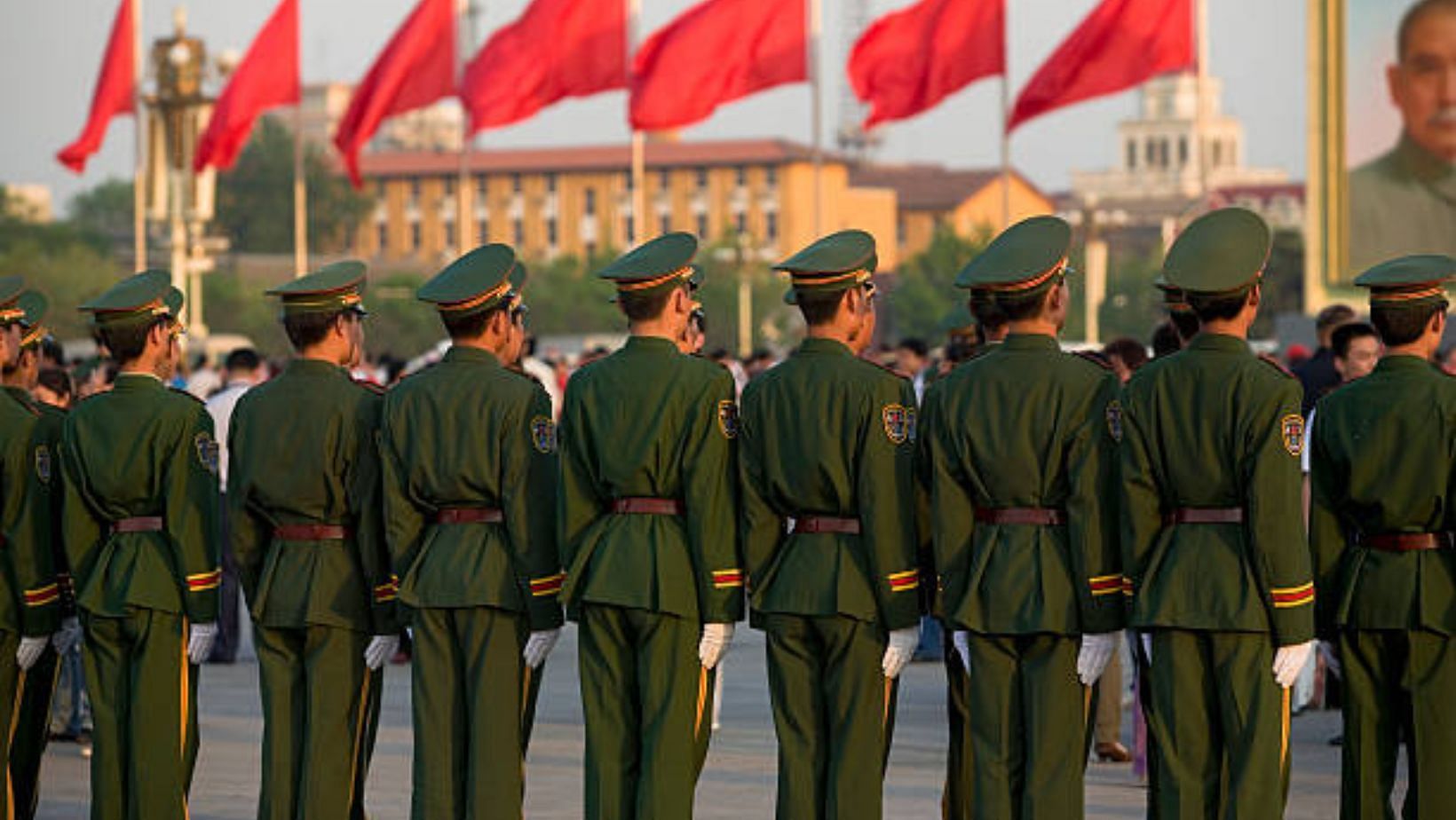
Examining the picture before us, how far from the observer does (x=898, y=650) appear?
8531mm

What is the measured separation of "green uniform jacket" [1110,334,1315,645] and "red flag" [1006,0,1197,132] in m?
19.0

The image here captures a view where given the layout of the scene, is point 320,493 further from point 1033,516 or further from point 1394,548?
point 1394,548

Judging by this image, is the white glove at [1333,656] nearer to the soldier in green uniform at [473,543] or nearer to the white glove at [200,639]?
the soldier in green uniform at [473,543]

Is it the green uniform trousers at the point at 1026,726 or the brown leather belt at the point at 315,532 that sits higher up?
the brown leather belt at the point at 315,532

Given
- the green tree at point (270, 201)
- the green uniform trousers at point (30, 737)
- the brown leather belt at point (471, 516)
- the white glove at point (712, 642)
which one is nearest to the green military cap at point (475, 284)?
the brown leather belt at point (471, 516)

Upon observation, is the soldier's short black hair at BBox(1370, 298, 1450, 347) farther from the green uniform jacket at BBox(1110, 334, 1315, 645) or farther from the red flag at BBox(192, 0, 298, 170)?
the red flag at BBox(192, 0, 298, 170)

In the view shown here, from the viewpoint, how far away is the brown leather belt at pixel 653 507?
871 cm

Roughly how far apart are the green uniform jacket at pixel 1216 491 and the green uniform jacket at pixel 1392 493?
27cm

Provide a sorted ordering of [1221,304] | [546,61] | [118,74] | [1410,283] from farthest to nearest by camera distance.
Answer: [118,74] → [546,61] → [1410,283] → [1221,304]

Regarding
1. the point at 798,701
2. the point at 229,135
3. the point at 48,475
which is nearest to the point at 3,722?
the point at 48,475

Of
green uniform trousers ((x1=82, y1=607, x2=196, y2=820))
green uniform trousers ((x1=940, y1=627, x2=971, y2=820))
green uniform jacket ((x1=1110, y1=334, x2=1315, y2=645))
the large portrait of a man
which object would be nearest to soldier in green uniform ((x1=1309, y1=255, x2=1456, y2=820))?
green uniform jacket ((x1=1110, y1=334, x2=1315, y2=645))

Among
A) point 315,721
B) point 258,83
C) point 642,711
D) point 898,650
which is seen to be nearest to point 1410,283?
point 898,650

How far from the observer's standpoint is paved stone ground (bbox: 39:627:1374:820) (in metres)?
11.1

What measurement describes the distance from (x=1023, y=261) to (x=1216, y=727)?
4.86 feet
